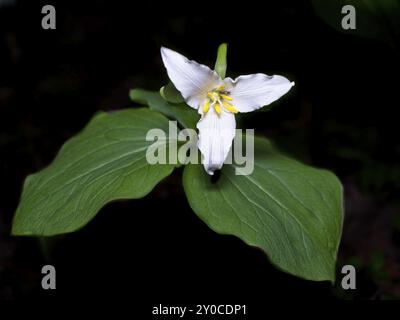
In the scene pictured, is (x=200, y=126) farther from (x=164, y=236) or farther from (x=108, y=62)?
(x=108, y=62)

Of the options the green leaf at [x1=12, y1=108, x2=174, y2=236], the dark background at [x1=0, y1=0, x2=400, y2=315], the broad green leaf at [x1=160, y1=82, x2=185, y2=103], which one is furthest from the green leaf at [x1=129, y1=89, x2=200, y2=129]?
the dark background at [x1=0, y1=0, x2=400, y2=315]

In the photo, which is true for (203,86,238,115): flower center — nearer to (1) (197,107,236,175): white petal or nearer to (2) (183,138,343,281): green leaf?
(1) (197,107,236,175): white petal

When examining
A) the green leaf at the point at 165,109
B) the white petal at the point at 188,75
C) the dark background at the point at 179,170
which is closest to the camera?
the white petal at the point at 188,75

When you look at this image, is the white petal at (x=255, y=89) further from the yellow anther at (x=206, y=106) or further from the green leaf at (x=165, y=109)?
the green leaf at (x=165, y=109)

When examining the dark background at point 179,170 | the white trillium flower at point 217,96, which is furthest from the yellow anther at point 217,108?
the dark background at point 179,170

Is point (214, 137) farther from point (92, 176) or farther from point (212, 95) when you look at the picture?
point (92, 176)

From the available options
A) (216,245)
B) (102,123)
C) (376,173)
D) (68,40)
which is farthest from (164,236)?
(68,40)

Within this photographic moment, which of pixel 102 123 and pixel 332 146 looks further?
pixel 332 146
